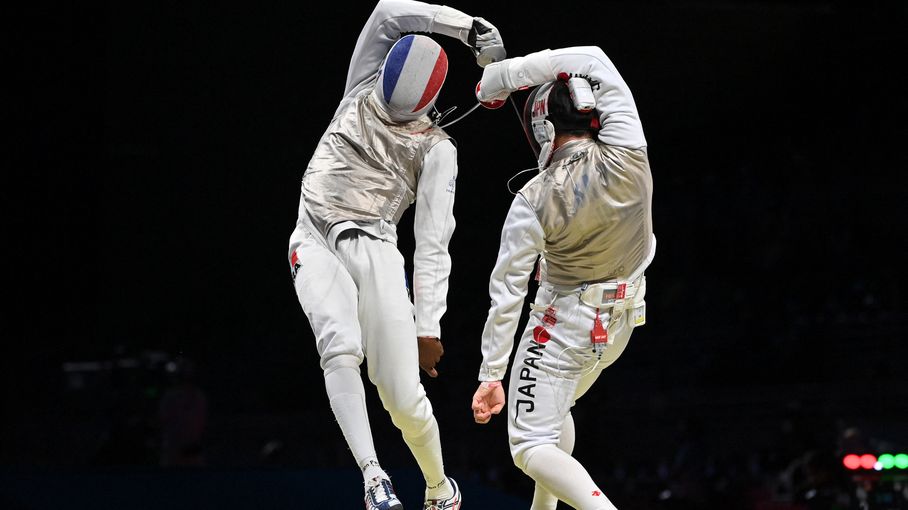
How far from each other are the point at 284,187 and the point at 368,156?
2.83 meters

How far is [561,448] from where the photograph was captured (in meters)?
3.57

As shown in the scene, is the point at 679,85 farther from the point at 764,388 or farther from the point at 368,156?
the point at 368,156

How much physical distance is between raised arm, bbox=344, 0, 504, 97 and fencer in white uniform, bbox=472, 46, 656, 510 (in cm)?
23

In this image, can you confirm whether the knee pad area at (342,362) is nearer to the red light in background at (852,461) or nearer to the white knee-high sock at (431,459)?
the white knee-high sock at (431,459)

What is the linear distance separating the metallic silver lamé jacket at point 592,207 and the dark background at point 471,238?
1.56 meters

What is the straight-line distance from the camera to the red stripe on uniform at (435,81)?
11.8 ft

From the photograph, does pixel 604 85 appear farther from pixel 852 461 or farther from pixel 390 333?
pixel 852 461

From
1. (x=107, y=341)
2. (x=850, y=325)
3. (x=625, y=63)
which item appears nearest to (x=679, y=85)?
(x=625, y=63)

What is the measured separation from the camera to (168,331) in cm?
714

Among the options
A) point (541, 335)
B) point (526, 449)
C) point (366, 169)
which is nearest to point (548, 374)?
point (541, 335)

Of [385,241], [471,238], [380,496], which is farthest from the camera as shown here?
[471,238]

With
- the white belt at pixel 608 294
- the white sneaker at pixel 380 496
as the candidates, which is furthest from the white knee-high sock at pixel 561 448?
the white sneaker at pixel 380 496

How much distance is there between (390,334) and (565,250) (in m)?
0.62

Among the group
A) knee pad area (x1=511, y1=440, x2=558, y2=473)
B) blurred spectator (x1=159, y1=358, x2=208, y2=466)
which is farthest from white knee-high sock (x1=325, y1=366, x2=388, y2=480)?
blurred spectator (x1=159, y1=358, x2=208, y2=466)
